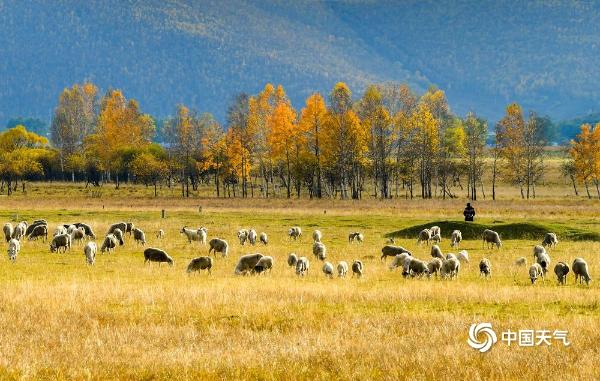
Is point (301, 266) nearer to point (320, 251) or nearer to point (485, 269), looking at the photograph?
point (320, 251)

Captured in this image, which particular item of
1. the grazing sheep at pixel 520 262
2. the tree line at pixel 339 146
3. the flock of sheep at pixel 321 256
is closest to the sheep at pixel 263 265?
the flock of sheep at pixel 321 256

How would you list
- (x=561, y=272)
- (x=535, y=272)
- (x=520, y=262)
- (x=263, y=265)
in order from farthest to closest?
(x=520, y=262), (x=263, y=265), (x=535, y=272), (x=561, y=272)

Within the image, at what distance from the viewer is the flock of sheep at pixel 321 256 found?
87.6 ft

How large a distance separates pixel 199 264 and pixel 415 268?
8270mm

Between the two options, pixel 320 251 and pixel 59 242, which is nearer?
pixel 320 251

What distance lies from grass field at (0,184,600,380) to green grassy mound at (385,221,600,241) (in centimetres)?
934

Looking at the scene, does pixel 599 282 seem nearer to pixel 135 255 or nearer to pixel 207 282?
pixel 207 282

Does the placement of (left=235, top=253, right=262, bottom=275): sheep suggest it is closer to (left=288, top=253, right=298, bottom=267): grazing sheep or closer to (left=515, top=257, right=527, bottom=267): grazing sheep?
(left=288, top=253, right=298, bottom=267): grazing sheep

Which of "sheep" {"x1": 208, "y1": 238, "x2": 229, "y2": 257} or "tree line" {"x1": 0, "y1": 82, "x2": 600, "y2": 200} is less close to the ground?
"tree line" {"x1": 0, "y1": 82, "x2": 600, "y2": 200}

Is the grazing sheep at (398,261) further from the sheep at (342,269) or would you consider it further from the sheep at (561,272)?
the sheep at (561,272)

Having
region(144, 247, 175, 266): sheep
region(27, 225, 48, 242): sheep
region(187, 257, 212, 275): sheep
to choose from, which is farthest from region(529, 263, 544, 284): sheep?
region(27, 225, 48, 242): sheep

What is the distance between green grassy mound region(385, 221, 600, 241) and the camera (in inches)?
1768

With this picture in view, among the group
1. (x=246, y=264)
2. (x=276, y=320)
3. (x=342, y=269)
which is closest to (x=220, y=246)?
(x=246, y=264)

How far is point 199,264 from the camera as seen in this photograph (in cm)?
2870
